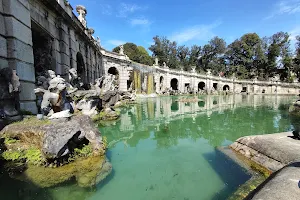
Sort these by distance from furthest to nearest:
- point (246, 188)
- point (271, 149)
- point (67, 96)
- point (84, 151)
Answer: point (67, 96)
point (84, 151)
point (271, 149)
point (246, 188)

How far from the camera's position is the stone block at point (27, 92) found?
6072 mm

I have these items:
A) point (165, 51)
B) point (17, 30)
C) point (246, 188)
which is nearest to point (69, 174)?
point (246, 188)

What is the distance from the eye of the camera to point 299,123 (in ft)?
28.9

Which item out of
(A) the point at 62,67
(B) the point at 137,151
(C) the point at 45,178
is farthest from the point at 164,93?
(C) the point at 45,178

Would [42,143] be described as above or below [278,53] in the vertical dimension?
below

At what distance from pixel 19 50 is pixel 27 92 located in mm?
1445

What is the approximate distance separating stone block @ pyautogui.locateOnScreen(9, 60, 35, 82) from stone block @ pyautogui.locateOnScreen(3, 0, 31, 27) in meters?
1.53

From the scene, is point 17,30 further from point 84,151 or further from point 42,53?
point 84,151

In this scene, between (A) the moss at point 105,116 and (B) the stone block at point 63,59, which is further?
(B) the stone block at point 63,59

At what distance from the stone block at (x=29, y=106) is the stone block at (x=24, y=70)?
0.82m

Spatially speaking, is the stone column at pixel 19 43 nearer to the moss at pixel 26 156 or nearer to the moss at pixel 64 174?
the moss at pixel 26 156

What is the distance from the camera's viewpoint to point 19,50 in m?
6.01

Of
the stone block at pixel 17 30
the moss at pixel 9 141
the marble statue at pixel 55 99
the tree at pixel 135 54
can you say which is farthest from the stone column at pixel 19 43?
the tree at pixel 135 54

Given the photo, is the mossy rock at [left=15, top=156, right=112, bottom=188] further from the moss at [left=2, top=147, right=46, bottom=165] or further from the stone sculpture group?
the stone sculpture group
